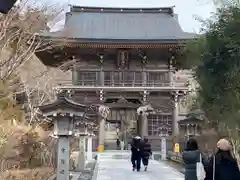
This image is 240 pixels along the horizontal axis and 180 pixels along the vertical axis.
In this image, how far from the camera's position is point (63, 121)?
34.3 feet

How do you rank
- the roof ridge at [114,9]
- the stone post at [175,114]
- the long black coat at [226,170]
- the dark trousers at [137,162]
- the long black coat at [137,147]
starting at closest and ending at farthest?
1. the long black coat at [226,170]
2. the long black coat at [137,147]
3. the dark trousers at [137,162]
4. the stone post at [175,114]
5. the roof ridge at [114,9]

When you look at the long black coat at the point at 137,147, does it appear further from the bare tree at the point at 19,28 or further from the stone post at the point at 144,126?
the stone post at the point at 144,126

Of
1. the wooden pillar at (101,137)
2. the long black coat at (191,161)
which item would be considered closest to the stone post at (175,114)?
the wooden pillar at (101,137)

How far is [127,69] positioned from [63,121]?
2066cm

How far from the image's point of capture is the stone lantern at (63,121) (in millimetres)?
10281

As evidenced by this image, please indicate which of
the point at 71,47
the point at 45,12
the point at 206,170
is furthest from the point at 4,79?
the point at 71,47

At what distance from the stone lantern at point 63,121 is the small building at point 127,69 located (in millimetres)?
18325

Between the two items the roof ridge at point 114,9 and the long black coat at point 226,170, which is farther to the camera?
the roof ridge at point 114,9

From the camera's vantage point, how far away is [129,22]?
115 ft

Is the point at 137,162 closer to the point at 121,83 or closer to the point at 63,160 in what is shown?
the point at 63,160

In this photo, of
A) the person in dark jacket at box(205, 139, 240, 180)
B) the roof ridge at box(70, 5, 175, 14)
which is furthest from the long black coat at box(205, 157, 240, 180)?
the roof ridge at box(70, 5, 175, 14)

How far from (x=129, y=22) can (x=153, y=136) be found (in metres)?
9.50

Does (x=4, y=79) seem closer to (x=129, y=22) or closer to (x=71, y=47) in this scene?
(x=71, y=47)

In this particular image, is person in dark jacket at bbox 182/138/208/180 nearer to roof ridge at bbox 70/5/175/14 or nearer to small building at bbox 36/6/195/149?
small building at bbox 36/6/195/149
